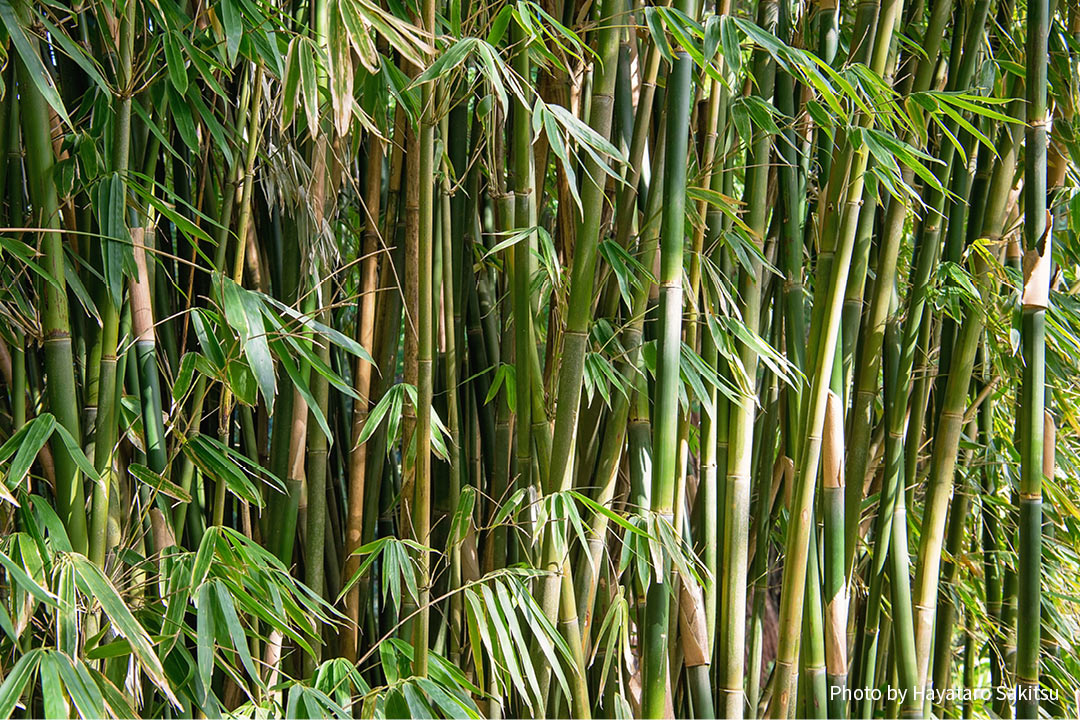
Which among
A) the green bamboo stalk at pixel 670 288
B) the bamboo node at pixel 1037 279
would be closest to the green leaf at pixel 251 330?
the green bamboo stalk at pixel 670 288

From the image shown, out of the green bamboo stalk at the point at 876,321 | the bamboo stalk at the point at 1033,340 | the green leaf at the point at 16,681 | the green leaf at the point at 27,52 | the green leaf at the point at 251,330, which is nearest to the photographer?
the green leaf at the point at 16,681

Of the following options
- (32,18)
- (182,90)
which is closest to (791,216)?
(182,90)

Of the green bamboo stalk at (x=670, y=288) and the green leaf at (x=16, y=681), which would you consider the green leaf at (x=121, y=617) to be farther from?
the green bamboo stalk at (x=670, y=288)

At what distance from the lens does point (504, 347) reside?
137cm

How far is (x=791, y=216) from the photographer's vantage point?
136 centimetres

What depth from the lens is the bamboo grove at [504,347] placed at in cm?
96

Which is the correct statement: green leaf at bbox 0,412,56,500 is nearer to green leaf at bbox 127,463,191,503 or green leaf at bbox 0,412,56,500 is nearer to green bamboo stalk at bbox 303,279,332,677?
green leaf at bbox 127,463,191,503

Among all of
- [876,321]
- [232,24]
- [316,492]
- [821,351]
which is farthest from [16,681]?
[876,321]

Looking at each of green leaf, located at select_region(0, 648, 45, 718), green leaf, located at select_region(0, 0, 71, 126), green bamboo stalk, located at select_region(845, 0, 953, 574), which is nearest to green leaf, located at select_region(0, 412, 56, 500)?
green leaf, located at select_region(0, 648, 45, 718)

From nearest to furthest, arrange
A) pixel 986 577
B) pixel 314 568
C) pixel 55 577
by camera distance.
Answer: pixel 55 577 < pixel 314 568 < pixel 986 577

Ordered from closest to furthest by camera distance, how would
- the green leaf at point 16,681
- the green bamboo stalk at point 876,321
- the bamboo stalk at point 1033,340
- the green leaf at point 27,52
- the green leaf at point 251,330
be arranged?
the green leaf at point 16,681 → the green leaf at point 27,52 → the green leaf at point 251,330 → the bamboo stalk at point 1033,340 → the green bamboo stalk at point 876,321

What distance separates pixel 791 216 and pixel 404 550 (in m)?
0.77

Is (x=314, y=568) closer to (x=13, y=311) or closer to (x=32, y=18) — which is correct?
(x=13, y=311)

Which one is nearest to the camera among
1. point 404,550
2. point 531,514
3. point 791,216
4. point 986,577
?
point 404,550
